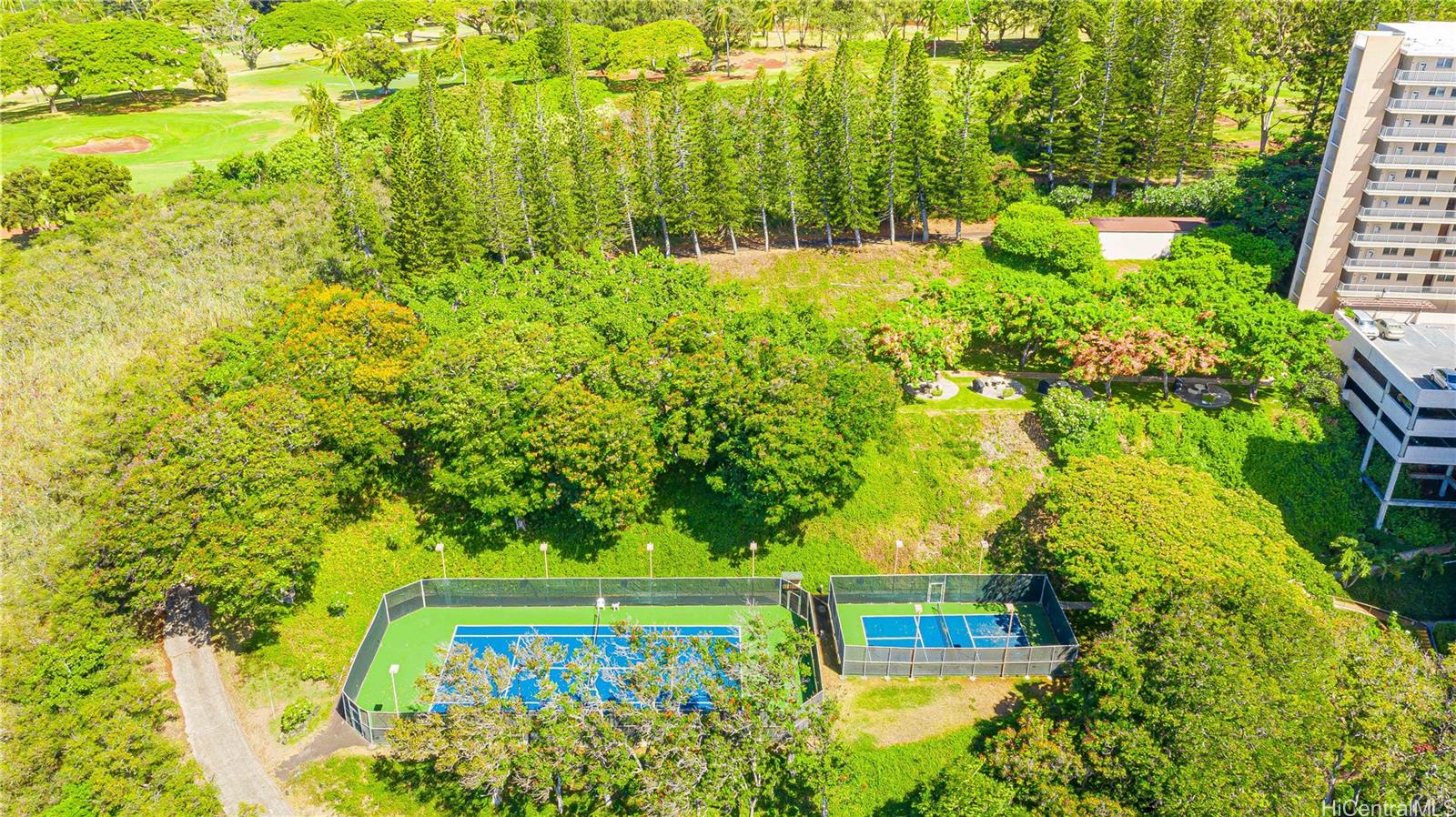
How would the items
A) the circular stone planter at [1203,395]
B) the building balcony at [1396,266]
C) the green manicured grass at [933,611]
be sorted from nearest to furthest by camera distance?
the green manicured grass at [933,611]
the circular stone planter at [1203,395]
the building balcony at [1396,266]

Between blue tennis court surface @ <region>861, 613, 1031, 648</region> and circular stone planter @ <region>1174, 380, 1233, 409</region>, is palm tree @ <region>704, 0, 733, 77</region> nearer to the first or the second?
circular stone planter @ <region>1174, 380, 1233, 409</region>

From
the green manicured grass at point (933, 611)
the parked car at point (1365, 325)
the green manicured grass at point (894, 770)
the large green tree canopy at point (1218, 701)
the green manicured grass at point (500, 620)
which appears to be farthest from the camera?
the parked car at point (1365, 325)

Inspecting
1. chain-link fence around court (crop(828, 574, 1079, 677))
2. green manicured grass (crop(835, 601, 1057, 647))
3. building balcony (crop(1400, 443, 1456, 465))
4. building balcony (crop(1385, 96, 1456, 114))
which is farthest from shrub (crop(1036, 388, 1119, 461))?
building balcony (crop(1385, 96, 1456, 114))

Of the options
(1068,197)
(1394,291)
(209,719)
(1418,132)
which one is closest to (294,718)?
(209,719)

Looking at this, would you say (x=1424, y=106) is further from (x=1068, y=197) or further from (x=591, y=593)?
(x=591, y=593)

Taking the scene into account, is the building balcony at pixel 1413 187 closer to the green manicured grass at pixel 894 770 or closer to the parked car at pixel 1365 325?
the parked car at pixel 1365 325

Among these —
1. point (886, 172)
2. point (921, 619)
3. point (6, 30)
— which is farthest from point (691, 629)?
point (6, 30)

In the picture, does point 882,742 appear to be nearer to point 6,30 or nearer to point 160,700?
point 160,700

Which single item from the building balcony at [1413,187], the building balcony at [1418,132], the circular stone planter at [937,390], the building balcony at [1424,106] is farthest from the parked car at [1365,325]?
the circular stone planter at [937,390]
